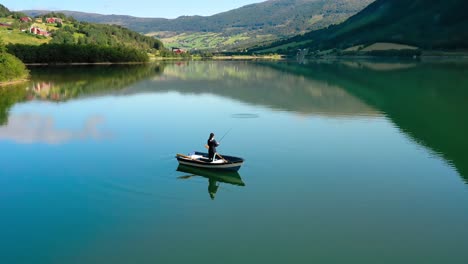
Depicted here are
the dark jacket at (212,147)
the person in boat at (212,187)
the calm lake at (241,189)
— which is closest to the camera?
the calm lake at (241,189)

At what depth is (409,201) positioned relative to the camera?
24.8 m

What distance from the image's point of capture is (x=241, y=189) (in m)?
27.0

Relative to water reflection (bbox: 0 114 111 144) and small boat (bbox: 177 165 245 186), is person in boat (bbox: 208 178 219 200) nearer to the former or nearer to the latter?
small boat (bbox: 177 165 245 186)

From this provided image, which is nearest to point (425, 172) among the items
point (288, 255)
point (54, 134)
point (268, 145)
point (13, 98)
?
point (268, 145)

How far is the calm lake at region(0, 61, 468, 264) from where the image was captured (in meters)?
19.2

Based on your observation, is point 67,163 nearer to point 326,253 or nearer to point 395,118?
point 326,253

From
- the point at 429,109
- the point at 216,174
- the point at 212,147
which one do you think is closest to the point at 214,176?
the point at 216,174

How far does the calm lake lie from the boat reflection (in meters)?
0.14

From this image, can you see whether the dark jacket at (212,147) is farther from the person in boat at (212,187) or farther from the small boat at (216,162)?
the person in boat at (212,187)

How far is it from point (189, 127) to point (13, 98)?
4320 centimetres

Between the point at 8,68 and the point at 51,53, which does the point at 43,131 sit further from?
the point at 51,53

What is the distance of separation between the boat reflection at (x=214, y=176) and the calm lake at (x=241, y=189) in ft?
0.46

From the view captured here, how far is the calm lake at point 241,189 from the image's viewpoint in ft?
63.1

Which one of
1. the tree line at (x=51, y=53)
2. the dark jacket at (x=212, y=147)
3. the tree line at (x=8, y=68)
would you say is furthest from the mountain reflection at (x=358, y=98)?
the tree line at (x=51, y=53)
